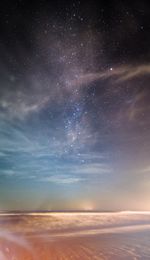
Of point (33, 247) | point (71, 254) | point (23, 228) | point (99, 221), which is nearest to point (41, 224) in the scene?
point (23, 228)

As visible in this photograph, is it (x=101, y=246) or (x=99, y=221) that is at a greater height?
(x=99, y=221)

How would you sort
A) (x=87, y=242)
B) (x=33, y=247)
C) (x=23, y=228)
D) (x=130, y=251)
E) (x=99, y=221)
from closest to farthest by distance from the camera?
(x=130, y=251) → (x=33, y=247) → (x=87, y=242) → (x=23, y=228) → (x=99, y=221)

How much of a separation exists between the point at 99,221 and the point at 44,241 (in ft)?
64.7

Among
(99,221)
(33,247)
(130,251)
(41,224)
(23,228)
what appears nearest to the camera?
(130,251)

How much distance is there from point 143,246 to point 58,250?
6638 mm

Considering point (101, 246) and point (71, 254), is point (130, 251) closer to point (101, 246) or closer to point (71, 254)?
point (101, 246)

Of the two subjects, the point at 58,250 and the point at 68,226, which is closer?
the point at 58,250

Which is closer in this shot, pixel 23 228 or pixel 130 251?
pixel 130 251

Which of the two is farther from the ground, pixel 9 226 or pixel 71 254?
pixel 9 226

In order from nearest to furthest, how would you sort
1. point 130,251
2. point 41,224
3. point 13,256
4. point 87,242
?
point 13,256 < point 130,251 < point 87,242 < point 41,224

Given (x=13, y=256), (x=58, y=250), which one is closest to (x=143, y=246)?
(x=58, y=250)

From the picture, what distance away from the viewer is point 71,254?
1758cm

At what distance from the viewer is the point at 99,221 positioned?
40.9m

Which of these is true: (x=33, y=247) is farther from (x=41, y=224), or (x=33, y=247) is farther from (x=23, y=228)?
(x=41, y=224)
